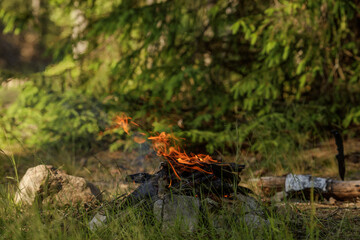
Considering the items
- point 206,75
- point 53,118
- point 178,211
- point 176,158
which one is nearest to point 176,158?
point 176,158

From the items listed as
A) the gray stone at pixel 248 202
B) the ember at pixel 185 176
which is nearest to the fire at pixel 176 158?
the ember at pixel 185 176

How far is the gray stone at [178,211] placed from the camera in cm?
257

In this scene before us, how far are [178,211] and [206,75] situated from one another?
491 centimetres

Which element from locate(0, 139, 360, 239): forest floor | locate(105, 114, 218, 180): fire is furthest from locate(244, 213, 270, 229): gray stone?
locate(105, 114, 218, 180): fire

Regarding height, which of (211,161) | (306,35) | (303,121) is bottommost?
(303,121)

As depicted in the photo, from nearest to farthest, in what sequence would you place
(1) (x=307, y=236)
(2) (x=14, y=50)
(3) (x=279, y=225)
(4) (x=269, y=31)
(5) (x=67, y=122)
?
(1) (x=307, y=236) < (3) (x=279, y=225) < (4) (x=269, y=31) < (5) (x=67, y=122) < (2) (x=14, y=50)

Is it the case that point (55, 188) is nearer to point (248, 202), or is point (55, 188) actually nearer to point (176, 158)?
point (176, 158)

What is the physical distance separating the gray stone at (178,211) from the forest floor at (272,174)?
11 centimetres

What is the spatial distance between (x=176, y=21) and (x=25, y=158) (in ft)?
12.5

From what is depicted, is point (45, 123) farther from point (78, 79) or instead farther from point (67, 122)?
point (78, 79)

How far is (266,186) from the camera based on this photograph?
411 centimetres

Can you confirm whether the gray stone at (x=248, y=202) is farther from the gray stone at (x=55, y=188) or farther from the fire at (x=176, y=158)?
the gray stone at (x=55, y=188)

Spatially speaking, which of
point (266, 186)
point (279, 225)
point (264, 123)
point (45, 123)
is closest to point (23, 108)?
point (45, 123)

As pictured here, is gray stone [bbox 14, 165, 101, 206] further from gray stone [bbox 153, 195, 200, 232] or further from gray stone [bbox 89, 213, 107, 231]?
gray stone [bbox 153, 195, 200, 232]
